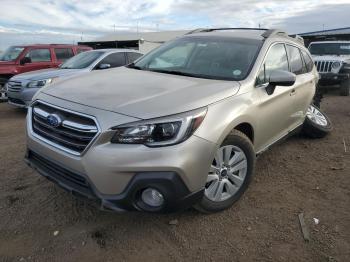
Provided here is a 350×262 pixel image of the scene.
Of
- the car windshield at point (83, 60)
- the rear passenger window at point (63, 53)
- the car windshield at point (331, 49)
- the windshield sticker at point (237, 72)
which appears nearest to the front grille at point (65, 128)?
the windshield sticker at point (237, 72)

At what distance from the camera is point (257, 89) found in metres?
3.92

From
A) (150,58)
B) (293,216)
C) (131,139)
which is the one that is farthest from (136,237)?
(150,58)

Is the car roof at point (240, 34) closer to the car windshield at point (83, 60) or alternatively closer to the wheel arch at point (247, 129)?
the wheel arch at point (247, 129)

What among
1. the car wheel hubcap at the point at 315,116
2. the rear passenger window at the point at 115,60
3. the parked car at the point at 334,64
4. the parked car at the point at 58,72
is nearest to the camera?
the car wheel hubcap at the point at 315,116

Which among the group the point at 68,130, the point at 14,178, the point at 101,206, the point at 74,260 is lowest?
the point at 14,178

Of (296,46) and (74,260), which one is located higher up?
(296,46)

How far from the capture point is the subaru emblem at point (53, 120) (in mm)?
3135

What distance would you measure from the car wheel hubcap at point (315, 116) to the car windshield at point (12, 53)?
8.88 m

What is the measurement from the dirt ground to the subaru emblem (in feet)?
3.03

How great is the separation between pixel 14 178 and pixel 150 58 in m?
2.18

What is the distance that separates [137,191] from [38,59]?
1003cm

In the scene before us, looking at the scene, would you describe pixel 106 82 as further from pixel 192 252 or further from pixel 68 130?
pixel 192 252

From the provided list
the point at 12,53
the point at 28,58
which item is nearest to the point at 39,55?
the point at 28,58

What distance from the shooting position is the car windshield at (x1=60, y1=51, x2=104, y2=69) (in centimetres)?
943
